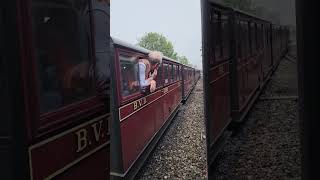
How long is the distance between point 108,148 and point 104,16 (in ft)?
1.91

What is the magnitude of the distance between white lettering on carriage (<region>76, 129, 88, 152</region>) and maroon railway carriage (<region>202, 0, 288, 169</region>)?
61 centimetres

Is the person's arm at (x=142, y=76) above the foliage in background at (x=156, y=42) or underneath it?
underneath

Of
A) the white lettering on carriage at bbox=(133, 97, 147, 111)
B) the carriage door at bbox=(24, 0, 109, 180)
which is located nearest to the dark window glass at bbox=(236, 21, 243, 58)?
the carriage door at bbox=(24, 0, 109, 180)

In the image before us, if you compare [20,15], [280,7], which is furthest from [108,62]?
[280,7]

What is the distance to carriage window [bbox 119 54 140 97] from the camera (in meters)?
1.93

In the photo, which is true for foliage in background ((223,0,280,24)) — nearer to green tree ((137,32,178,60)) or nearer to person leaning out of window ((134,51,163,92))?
green tree ((137,32,178,60))

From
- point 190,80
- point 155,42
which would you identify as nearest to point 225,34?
point 155,42

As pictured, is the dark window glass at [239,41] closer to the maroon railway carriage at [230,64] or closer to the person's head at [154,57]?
the maroon railway carriage at [230,64]

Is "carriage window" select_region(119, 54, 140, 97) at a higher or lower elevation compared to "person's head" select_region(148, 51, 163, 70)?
lower

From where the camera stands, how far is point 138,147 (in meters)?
1.79

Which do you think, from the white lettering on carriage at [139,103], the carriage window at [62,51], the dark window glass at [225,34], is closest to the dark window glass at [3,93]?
the carriage window at [62,51]

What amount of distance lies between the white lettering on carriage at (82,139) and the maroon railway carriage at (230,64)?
61 centimetres

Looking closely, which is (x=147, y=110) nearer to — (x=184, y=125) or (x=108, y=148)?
(x=184, y=125)

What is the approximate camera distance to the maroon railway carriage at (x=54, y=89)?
115 cm
